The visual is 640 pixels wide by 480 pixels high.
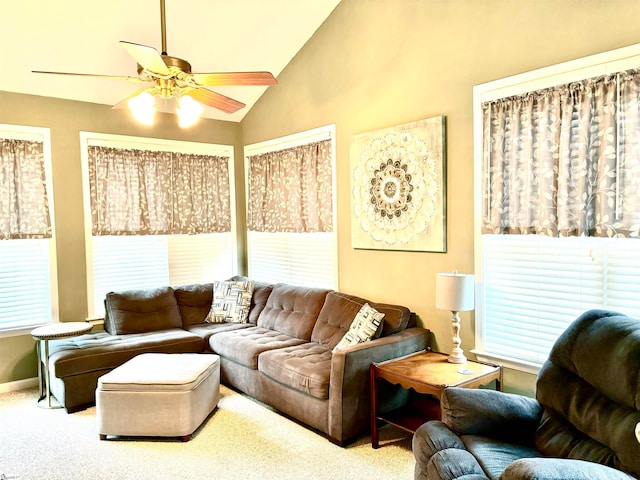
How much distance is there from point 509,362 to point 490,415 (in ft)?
3.26

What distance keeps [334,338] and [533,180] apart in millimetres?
1997

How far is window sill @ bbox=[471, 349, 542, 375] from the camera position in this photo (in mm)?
3004

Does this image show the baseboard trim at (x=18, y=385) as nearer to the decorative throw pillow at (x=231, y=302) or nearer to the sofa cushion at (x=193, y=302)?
the sofa cushion at (x=193, y=302)

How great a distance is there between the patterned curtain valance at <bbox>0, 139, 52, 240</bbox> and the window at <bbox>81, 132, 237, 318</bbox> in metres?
0.40

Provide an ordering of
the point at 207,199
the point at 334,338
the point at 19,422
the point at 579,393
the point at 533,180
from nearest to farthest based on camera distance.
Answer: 1. the point at 579,393
2. the point at 533,180
3. the point at 19,422
4. the point at 334,338
5. the point at 207,199

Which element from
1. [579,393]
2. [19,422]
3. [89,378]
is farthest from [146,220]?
[579,393]

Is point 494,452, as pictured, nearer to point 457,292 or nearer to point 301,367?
point 457,292

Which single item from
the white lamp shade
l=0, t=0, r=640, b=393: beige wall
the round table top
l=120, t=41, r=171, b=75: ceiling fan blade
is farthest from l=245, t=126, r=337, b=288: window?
the round table top

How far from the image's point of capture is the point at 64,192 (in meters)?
4.56

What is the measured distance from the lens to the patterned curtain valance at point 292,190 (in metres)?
4.55

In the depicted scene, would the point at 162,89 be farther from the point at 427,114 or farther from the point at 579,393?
the point at 579,393

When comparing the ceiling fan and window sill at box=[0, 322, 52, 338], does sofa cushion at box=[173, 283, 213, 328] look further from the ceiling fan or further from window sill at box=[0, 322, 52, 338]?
the ceiling fan

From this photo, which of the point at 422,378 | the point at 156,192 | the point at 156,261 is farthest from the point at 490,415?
the point at 156,192

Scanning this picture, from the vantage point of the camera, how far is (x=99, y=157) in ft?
15.6
